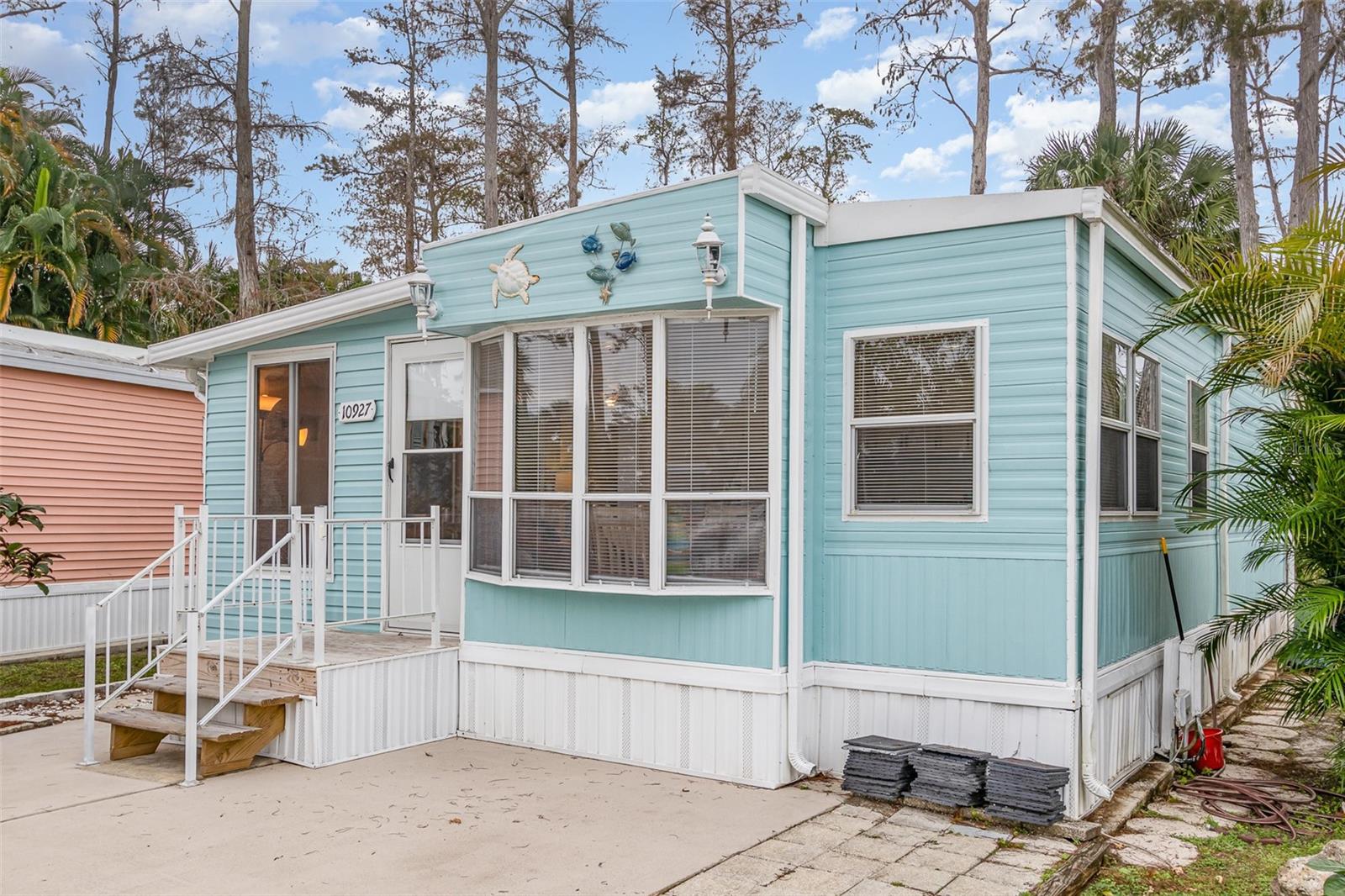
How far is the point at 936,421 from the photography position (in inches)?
207

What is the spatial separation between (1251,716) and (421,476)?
6190 mm

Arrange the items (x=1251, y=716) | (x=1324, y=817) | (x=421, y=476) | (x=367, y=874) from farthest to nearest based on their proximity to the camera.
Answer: (x=1251, y=716) → (x=421, y=476) → (x=1324, y=817) → (x=367, y=874)

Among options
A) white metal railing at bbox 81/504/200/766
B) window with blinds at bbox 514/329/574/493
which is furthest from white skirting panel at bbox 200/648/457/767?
window with blinds at bbox 514/329/574/493

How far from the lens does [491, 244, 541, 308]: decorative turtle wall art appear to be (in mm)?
5844

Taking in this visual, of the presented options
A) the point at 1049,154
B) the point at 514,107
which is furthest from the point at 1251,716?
the point at 514,107

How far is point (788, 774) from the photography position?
5.29 m

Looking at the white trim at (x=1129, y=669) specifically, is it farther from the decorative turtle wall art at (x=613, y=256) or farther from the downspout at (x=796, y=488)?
the decorative turtle wall art at (x=613, y=256)

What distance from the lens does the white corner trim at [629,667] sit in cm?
532

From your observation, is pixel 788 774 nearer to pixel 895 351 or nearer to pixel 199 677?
pixel 895 351

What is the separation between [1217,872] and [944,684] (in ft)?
4.47

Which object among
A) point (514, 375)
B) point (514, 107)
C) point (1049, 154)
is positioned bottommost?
point (514, 375)

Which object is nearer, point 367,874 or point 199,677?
point 367,874

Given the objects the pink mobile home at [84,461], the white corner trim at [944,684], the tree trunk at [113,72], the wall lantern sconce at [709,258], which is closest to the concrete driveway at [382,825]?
the white corner trim at [944,684]

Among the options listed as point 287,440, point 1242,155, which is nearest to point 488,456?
point 287,440
